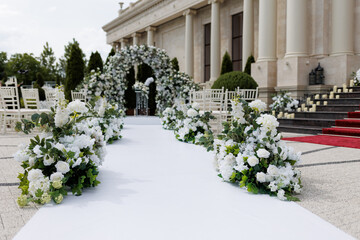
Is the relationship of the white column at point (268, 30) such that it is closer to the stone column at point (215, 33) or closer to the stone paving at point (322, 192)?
the stone column at point (215, 33)

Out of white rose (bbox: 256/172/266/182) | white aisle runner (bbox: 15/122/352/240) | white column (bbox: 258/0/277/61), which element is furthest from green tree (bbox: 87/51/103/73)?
white rose (bbox: 256/172/266/182)

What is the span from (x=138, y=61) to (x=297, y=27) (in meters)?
6.88

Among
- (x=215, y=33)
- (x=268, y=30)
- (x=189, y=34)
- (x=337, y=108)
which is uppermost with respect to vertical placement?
(x=189, y=34)

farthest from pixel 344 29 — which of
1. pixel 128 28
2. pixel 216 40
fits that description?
pixel 128 28

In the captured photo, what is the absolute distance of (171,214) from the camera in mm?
2943

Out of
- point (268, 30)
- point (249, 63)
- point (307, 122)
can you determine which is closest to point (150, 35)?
point (249, 63)

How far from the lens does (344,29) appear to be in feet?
44.2

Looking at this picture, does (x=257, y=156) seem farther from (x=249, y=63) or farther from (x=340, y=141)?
(x=249, y=63)

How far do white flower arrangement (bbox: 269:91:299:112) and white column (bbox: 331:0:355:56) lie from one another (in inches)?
107

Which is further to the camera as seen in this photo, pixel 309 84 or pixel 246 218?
pixel 309 84

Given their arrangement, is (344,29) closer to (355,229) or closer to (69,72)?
(355,229)

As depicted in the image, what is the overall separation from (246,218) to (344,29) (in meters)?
13.0

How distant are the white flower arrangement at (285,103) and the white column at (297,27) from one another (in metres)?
1.98

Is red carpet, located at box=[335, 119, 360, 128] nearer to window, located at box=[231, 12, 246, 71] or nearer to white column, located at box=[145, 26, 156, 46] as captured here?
window, located at box=[231, 12, 246, 71]
